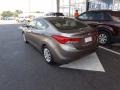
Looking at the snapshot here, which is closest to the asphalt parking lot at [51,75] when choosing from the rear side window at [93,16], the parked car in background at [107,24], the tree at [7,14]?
the parked car in background at [107,24]

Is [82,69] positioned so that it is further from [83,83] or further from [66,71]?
[83,83]

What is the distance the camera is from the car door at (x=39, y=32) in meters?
6.20

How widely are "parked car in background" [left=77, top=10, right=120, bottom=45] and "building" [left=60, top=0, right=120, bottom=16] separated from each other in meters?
9.59

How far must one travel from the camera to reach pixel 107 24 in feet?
26.8

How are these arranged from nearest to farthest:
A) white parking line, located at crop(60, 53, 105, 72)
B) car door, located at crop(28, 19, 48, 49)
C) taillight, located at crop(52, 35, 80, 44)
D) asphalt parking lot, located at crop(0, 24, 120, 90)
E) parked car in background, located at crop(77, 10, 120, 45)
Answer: asphalt parking lot, located at crop(0, 24, 120, 90)
taillight, located at crop(52, 35, 80, 44)
white parking line, located at crop(60, 53, 105, 72)
car door, located at crop(28, 19, 48, 49)
parked car in background, located at crop(77, 10, 120, 45)

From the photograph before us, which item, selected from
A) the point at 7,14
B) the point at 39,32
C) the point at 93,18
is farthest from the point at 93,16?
the point at 7,14

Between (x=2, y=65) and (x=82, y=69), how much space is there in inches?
99.2

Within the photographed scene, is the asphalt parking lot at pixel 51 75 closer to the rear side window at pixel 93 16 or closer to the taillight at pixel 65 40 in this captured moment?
the taillight at pixel 65 40

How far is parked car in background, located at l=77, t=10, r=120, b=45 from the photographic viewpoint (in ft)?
26.1

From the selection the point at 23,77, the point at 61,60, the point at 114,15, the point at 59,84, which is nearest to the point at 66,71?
the point at 61,60

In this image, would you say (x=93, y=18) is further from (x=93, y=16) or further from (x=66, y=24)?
(x=66, y=24)

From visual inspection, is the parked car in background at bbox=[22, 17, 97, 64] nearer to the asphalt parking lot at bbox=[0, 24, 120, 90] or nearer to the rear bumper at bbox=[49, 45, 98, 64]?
the rear bumper at bbox=[49, 45, 98, 64]

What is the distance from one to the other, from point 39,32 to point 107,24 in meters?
3.25

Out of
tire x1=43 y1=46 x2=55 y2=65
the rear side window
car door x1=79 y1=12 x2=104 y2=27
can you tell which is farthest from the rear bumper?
the rear side window
